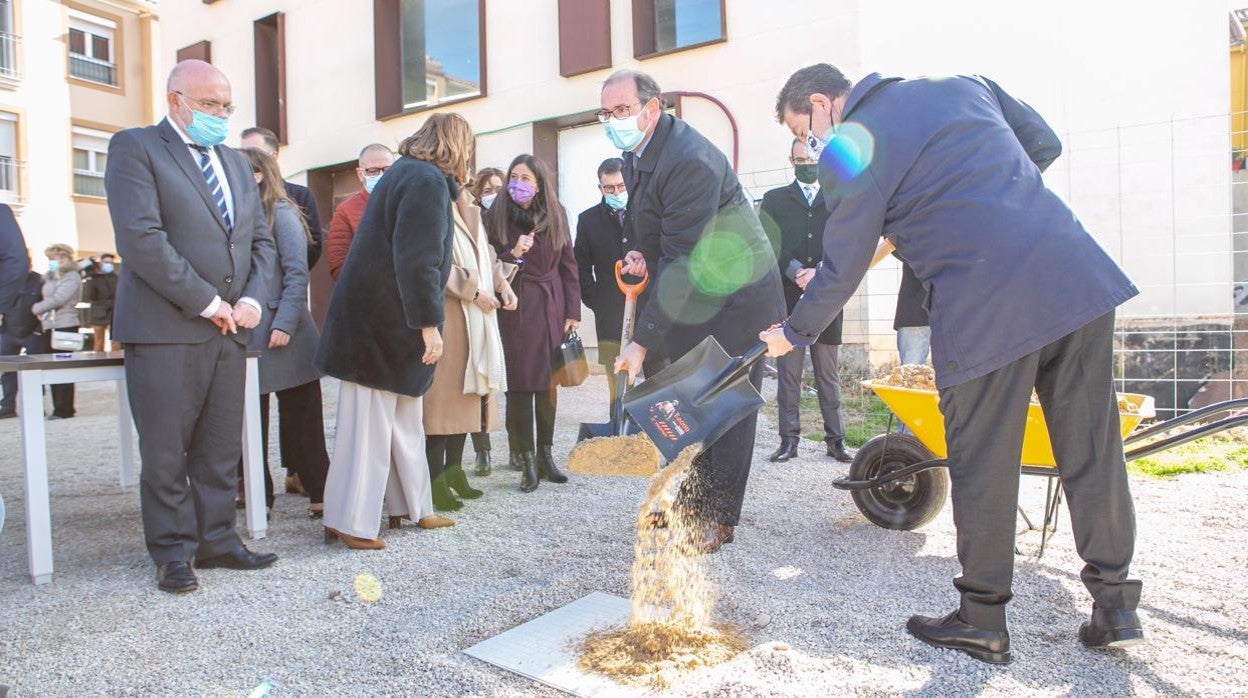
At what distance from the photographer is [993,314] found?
2.47 meters

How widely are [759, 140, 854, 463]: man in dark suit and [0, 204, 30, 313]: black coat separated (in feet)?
14.5

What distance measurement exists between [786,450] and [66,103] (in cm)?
2288

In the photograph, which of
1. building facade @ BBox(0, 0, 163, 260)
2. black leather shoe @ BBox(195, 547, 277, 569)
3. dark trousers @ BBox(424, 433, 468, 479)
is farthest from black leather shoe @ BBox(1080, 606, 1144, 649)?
building facade @ BBox(0, 0, 163, 260)

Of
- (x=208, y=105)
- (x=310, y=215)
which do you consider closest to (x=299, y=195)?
(x=310, y=215)

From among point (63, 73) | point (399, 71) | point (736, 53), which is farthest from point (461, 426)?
point (63, 73)

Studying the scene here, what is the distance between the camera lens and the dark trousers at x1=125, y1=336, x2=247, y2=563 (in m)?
3.36

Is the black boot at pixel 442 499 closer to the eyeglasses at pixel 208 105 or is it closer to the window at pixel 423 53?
the eyeglasses at pixel 208 105

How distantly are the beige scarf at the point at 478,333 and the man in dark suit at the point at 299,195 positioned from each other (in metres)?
0.97

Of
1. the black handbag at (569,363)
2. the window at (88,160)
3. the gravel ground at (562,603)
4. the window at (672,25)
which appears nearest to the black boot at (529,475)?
the gravel ground at (562,603)

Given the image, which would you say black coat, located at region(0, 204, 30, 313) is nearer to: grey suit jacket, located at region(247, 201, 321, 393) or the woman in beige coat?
grey suit jacket, located at region(247, 201, 321, 393)

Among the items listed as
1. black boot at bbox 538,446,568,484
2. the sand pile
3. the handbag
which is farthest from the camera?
the handbag

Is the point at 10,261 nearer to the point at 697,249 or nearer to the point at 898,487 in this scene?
the point at 697,249

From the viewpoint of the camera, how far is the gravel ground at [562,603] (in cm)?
248

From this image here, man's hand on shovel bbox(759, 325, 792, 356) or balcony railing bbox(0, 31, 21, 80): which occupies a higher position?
balcony railing bbox(0, 31, 21, 80)
